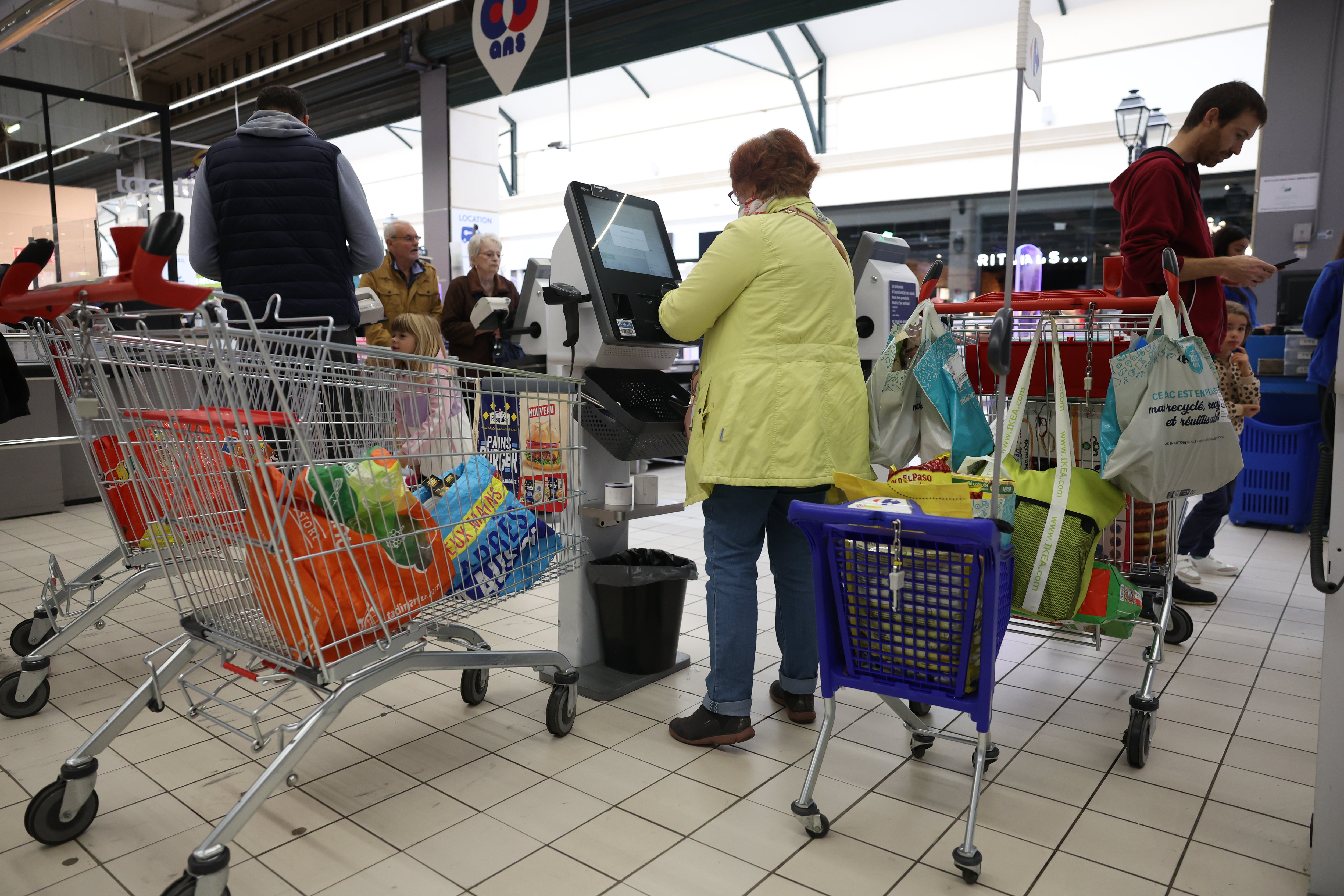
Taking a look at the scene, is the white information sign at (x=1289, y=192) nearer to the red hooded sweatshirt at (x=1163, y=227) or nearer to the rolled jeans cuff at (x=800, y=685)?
the red hooded sweatshirt at (x=1163, y=227)

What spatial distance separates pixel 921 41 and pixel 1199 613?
7.56 m

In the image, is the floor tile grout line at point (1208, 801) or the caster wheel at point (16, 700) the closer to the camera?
the floor tile grout line at point (1208, 801)

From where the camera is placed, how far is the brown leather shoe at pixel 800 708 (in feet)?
8.57

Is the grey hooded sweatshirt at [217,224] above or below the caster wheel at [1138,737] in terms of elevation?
above

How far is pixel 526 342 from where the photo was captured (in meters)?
2.78

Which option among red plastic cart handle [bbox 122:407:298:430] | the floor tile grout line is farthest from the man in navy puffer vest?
the floor tile grout line

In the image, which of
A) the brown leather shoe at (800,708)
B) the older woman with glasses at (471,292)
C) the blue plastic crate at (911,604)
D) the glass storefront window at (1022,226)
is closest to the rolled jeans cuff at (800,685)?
the brown leather shoe at (800,708)

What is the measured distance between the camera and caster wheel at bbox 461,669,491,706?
2.73m

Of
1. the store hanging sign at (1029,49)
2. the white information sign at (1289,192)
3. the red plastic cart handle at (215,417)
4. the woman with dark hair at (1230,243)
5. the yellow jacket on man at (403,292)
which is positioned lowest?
the red plastic cart handle at (215,417)

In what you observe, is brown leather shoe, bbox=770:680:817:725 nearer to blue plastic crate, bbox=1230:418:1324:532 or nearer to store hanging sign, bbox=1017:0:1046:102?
store hanging sign, bbox=1017:0:1046:102

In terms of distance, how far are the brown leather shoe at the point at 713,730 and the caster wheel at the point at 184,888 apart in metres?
1.25

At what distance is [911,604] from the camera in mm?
1923

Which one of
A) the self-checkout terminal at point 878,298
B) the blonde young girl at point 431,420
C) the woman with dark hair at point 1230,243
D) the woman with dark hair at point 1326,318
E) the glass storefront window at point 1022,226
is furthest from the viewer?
the glass storefront window at point 1022,226

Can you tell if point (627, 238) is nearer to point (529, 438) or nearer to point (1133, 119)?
point (529, 438)
